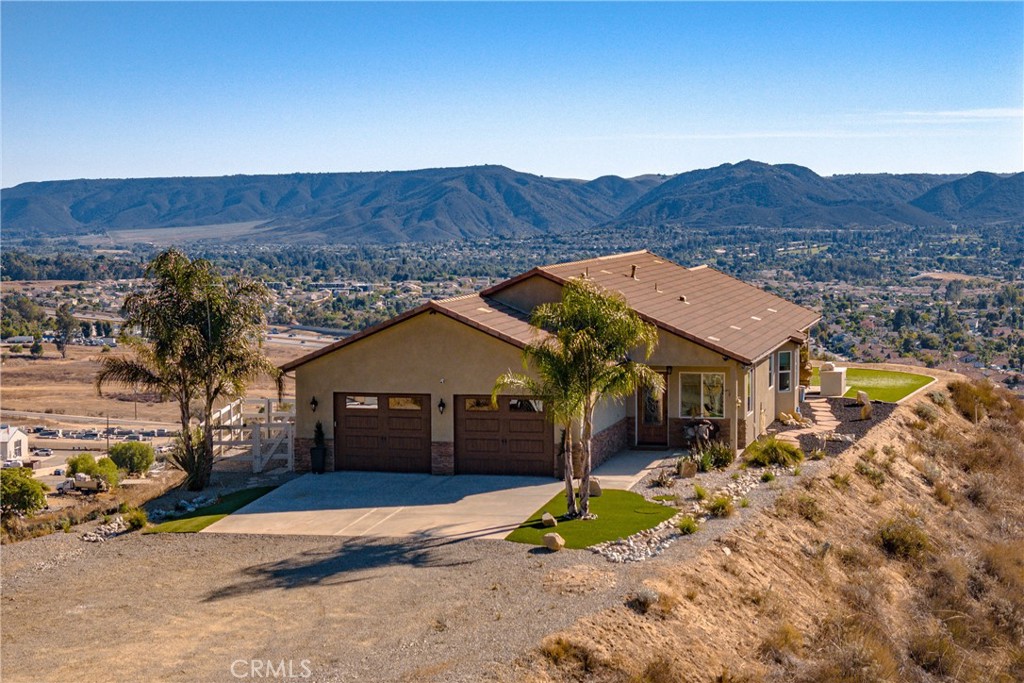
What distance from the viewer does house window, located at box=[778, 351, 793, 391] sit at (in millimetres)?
34991

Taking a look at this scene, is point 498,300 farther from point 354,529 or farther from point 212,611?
point 212,611

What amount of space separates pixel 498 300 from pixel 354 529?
35.0ft

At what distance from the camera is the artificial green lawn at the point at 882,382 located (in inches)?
1569

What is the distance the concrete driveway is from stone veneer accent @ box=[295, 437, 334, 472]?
0.27 meters

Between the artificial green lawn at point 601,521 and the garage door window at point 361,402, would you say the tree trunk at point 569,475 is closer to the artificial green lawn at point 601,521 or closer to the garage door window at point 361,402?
the artificial green lawn at point 601,521

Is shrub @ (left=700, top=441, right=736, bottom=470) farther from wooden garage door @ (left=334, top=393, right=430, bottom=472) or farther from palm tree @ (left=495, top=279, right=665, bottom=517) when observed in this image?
wooden garage door @ (left=334, top=393, right=430, bottom=472)

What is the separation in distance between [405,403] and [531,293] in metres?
5.99

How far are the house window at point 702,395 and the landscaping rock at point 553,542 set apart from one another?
31.7 feet

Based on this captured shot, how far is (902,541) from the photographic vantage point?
2462 centimetres

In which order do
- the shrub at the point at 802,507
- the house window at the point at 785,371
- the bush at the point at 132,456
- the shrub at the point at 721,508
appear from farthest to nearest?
the bush at the point at 132,456
the house window at the point at 785,371
the shrub at the point at 802,507
the shrub at the point at 721,508

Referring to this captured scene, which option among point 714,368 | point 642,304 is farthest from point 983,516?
point 642,304

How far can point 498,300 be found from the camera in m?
31.8

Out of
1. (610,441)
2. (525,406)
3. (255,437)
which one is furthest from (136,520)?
(610,441)

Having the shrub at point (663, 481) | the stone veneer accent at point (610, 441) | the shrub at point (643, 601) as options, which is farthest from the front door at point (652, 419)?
the shrub at point (643, 601)
